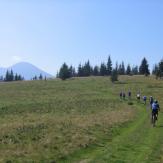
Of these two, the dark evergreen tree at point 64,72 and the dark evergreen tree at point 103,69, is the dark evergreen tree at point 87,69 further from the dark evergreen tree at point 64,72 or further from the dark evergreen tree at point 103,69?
the dark evergreen tree at point 64,72

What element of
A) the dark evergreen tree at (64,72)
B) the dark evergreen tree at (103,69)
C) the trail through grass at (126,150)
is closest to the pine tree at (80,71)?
the dark evergreen tree at (103,69)

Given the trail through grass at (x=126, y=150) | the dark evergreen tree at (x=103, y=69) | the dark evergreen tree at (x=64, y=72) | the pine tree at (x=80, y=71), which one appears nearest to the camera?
the trail through grass at (x=126, y=150)

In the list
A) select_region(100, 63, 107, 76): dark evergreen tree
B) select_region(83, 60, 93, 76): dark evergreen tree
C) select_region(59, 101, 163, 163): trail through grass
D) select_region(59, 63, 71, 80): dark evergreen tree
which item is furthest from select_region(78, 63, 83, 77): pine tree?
select_region(59, 101, 163, 163): trail through grass

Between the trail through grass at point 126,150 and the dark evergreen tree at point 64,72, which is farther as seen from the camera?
the dark evergreen tree at point 64,72

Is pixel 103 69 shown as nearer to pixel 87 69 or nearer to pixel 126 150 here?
pixel 87 69

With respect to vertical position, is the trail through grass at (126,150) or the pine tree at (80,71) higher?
the pine tree at (80,71)

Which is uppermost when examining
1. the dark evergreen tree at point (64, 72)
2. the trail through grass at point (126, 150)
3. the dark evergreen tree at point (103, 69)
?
the dark evergreen tree at point (103, 69)

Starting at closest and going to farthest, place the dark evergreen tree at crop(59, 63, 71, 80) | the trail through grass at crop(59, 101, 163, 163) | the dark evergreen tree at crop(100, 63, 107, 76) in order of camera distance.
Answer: the trail through grass at crop(59, 101, 163, 163) → the dark evergreen tree at crop(59, 63, 71, 80) → the dark evergreen tree at crop(100, 63, 107, 76)

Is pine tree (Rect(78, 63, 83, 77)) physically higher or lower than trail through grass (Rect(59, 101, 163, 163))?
higher

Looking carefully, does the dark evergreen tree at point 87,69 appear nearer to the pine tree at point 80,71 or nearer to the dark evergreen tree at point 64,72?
the pine tree at point 80,71

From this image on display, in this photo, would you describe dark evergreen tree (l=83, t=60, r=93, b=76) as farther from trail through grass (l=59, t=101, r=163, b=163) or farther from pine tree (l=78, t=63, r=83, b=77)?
trail through grass (l=59, t=101, r=163, b=163)

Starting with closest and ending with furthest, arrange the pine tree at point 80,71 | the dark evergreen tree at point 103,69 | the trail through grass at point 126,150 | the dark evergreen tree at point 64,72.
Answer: the trail through grass at point 126,150 < the dark evergreen tree at point 64,72 < the dark evergreen tree at point 103,69 < the pine tree at point 80,71

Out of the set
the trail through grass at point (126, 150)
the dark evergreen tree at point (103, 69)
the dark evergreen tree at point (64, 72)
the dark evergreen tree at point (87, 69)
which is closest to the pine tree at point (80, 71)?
the dark evergreen tree at point (87, 69)

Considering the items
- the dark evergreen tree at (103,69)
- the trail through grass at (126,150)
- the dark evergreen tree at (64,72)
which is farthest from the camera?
the dark evergreen tree at (103,69)
